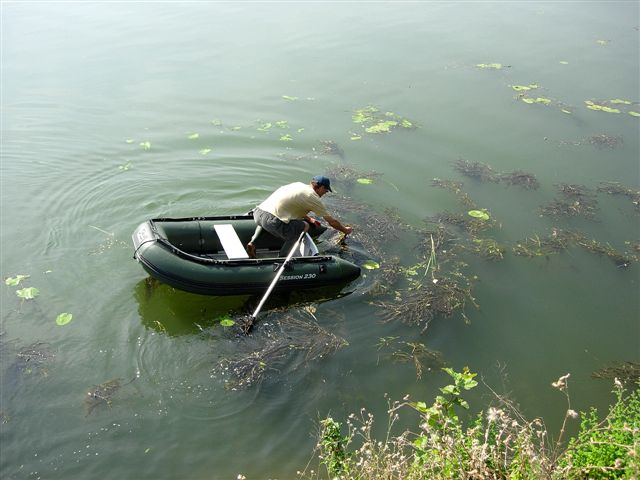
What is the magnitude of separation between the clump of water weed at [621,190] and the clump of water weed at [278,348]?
292 inches

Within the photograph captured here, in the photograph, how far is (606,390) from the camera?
6.92 metres

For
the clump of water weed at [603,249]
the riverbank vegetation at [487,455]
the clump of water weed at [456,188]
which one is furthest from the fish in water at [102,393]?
the clump of water weed at [603,249]

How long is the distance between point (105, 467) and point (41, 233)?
4803 mm

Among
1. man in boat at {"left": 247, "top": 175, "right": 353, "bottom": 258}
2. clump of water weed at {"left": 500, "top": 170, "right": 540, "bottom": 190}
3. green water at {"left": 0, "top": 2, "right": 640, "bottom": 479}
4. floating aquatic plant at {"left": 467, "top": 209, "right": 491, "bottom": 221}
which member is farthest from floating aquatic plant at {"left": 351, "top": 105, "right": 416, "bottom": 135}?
man in boat at {"left": 247, "top": 175, "right": 353, "bottom": 258}

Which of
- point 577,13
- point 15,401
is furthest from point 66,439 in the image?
point 577,13

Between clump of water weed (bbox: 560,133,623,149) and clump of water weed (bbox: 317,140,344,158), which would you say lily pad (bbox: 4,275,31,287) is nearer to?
clump of water weed (bbox: 317,140,344,158)

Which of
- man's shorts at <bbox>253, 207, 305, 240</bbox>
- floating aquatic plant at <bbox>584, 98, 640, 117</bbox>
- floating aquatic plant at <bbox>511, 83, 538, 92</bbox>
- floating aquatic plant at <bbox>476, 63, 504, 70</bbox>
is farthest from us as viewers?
floating aquatic plant at <bbox>476, 63, 504, 70</bbox>

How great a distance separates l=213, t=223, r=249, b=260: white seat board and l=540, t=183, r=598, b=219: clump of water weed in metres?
6.11

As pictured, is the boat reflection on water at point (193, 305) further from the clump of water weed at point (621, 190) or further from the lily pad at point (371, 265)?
the clump of water weed at point (621, 190)

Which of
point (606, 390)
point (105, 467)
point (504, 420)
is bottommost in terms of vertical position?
point (606, 390)

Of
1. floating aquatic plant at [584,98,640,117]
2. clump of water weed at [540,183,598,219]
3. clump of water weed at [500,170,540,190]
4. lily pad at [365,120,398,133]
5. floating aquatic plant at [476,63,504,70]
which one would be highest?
floating aquatic plant at [476,63,504,70]

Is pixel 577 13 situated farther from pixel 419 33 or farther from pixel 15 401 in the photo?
pixel 15 401

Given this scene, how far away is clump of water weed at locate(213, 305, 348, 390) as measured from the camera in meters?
6.46

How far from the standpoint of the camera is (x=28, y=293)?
746cm
